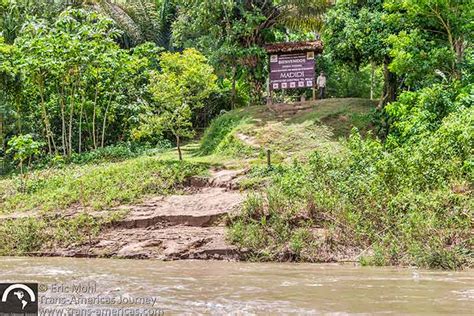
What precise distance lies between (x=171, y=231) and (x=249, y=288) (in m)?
5.50

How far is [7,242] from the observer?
531 inches

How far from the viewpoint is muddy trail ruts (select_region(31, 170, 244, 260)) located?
1188 centimetres

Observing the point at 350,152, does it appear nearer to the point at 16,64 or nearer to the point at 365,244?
the point at 365,244

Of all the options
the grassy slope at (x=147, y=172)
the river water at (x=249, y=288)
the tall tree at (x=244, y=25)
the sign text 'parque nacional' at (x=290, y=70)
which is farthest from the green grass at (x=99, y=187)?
the tall tree at (x=244, y=25)

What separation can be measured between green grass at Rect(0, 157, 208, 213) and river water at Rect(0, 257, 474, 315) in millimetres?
4355

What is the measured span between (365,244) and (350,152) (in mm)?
3520

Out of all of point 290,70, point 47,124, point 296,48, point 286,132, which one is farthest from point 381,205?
point 47,124

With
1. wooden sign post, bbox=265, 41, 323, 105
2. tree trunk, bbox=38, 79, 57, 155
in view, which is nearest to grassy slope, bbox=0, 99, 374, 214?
wooden sign post, bbox=265, 41, 323, 105

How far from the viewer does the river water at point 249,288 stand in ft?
20.2

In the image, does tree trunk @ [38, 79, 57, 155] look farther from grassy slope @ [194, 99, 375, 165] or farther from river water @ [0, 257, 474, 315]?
river water @ [0, 257, 474, 315]

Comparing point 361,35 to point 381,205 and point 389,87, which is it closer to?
point 389,87

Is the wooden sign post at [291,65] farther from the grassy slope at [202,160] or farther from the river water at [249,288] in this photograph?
the river water at [249,288]

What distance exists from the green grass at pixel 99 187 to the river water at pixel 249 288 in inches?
171

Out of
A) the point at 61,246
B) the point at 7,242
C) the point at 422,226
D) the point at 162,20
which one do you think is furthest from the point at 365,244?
the point at 162,20
